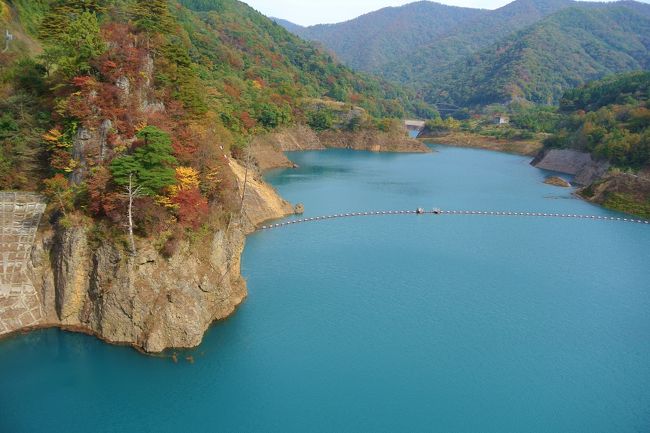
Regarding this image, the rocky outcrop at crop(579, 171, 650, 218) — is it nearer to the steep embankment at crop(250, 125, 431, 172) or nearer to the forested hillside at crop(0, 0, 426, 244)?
the steep embankment at crop(250, 125, 431, 172)

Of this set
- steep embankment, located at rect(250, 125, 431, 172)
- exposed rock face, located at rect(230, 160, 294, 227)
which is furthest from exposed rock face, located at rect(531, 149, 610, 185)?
exposed rock face, located at rect(230, 160, 294, 227)

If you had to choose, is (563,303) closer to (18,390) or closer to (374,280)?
(374,280)

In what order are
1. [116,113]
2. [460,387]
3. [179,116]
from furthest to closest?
[179,116] < [116,113] < [460,387]

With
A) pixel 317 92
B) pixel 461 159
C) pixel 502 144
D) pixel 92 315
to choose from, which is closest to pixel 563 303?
pixel 92 315

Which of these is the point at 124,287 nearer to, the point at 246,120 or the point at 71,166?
the point at 71,166

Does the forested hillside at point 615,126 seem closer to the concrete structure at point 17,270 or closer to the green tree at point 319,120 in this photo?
the green tree at point 319,120

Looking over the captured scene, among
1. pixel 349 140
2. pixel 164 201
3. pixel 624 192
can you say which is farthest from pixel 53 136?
pixel 349 140

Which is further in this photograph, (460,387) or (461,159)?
(461,159)
